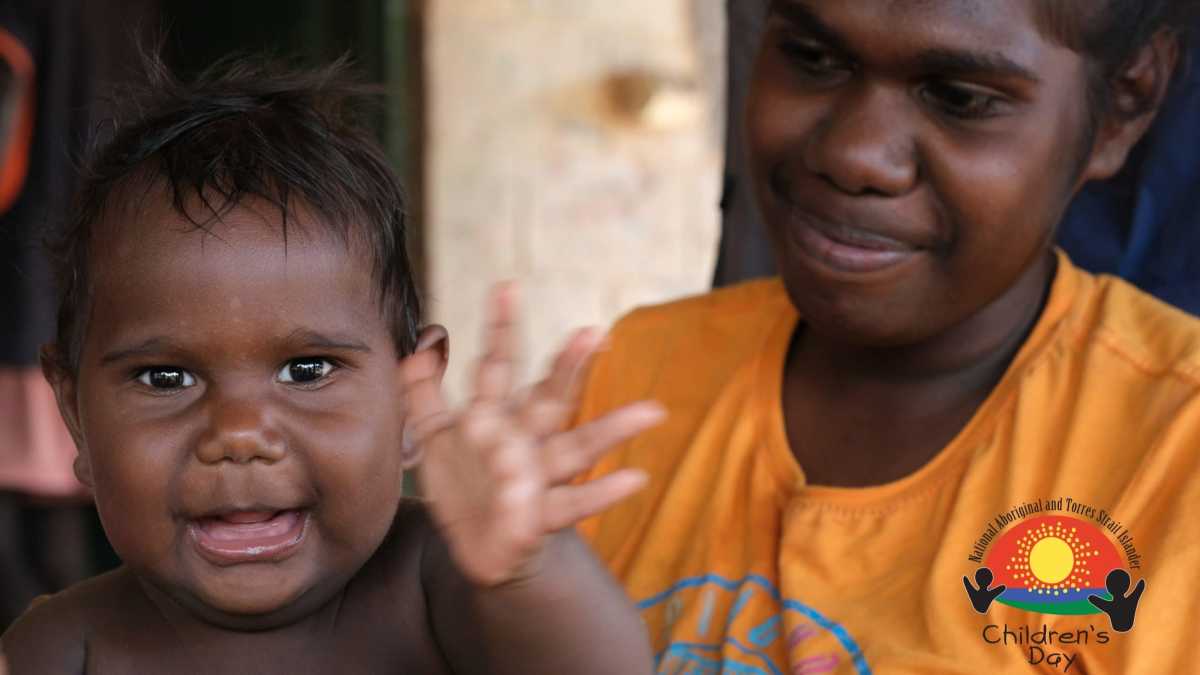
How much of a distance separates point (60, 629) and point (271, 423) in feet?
1.40

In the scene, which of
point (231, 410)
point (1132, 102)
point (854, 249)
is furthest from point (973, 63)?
point (231, 410)

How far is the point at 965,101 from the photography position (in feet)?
6.32

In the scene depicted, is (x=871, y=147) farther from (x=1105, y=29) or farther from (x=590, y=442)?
(x=590, y=442)

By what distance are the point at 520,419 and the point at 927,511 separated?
27.4 inches

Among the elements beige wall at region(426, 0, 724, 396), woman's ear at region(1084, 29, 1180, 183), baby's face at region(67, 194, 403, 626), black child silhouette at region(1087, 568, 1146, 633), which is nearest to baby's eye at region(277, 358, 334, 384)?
baby's face at region(67, 194, 403, 626)

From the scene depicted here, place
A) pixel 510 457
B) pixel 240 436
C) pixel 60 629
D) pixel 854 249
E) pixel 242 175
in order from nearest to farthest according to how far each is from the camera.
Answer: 1. pixel 510 457
2. pixel 240 436
3. pixel 242 175
4. pixel 60 629
5. pixel 854 249

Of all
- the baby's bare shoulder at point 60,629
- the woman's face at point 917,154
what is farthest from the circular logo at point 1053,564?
the baby's bare shoulder at point 60,629

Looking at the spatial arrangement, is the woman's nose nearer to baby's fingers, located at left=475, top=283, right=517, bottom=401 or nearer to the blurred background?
baby's fingers, located at left=475, top=283, right=517, bottom=401

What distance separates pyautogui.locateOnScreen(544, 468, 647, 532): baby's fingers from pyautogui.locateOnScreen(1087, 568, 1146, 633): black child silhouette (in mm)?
629

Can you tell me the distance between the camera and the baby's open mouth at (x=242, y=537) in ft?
5.60

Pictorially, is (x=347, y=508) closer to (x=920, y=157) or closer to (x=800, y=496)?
(x=800, y=496)

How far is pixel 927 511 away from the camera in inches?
76.9

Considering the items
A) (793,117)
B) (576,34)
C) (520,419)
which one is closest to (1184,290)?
(793,117)

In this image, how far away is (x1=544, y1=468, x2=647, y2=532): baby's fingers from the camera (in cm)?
142
